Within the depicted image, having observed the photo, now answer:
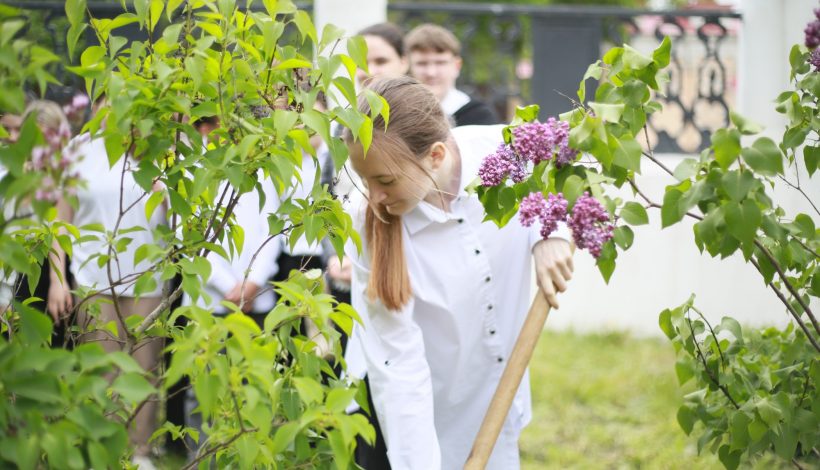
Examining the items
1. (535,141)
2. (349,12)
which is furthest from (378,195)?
(349,12)

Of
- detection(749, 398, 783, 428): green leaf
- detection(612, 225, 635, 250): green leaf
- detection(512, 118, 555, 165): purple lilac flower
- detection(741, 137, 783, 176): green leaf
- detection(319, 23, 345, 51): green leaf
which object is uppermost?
detection(319, 23, 345, 51): green leaf

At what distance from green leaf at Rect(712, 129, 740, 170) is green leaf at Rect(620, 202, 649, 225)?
0.60 feet

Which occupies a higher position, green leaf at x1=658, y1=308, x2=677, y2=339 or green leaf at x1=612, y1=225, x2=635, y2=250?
green leaf at x1=612, y1=225, x2=635, y2=250

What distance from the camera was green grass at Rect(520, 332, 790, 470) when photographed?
4285 mm

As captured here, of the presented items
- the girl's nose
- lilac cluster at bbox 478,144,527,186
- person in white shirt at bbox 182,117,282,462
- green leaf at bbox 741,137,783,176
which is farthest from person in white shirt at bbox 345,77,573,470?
person in white shirt at bbox 182,117,282,462

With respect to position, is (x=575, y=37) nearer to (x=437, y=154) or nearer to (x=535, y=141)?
(x=437, y=154)

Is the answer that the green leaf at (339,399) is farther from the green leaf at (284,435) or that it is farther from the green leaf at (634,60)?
A: the green leaf at (634,60)

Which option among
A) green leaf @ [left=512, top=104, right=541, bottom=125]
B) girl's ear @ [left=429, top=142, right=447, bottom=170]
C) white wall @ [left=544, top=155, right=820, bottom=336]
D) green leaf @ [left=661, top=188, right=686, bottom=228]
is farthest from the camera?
white wall @ [left=544, top=155, right=820, bottom=336]

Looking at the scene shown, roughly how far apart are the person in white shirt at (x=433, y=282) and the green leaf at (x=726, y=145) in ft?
2.22

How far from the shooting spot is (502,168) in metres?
1.92

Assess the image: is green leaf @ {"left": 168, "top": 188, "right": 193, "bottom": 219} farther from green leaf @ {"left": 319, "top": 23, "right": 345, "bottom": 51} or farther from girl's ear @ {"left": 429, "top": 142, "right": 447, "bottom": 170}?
girl's ear @ {"left": 429, "top": 142, "right": 447, "bottom": 170}

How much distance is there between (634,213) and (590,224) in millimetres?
126

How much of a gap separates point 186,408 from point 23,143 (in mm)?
3427

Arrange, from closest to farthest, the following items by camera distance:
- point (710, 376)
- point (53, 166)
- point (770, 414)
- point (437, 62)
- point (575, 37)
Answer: point (53, 166) → point (770, 414) → point (710, 376) → point (437, 62) → point (575, 37)
